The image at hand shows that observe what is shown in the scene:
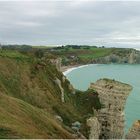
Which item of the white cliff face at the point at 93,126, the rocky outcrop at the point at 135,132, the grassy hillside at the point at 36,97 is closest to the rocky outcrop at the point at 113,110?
the grassy hillside at the point at 36,97

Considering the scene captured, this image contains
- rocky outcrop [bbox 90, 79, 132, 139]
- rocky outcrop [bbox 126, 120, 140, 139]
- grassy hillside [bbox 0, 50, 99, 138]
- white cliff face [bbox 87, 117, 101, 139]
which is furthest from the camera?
rocky outcrop [bbox 90, 79, 132, 139]

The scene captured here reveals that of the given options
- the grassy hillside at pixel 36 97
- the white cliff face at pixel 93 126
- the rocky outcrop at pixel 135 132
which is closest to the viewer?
the grassy hillside at pixel 36 97

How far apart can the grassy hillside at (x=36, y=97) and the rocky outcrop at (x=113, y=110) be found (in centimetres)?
294

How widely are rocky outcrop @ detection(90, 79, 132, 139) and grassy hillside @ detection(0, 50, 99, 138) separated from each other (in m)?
2.94

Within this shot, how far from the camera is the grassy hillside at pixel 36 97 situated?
36.6m

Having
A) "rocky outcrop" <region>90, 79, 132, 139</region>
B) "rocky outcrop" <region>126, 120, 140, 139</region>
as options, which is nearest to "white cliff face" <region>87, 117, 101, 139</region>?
"rocky outcrop" <region>90, 79, 132, 139</region>

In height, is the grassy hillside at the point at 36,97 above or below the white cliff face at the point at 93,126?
above

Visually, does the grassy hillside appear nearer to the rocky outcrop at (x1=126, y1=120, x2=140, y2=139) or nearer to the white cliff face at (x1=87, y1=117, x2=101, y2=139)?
the white cliff face at (x1=87, y1=117, x2=101, y2=139)

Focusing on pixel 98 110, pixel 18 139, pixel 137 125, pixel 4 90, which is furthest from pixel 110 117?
pixel 18 139

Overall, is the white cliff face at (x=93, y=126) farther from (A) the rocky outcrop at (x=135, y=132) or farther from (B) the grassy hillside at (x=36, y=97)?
(A) the rocky outcrop at (x=135, y=132)

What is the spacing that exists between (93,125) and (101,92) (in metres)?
7.56

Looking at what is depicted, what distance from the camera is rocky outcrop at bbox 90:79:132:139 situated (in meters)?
54.5

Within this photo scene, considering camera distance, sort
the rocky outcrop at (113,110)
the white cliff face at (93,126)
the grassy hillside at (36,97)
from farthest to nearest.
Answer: the rocky outcrop at (113,110)
the white cliff face at (93,126)
the grassy hillside at (36,97)

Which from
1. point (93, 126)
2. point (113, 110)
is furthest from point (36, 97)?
point (113, 110)
